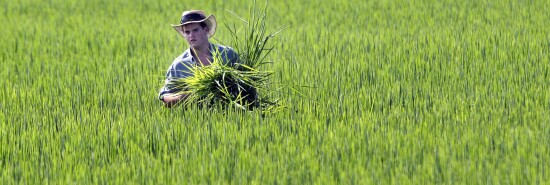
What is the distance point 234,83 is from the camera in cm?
539

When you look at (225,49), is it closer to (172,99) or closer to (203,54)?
(203,54)

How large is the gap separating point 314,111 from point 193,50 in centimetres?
70

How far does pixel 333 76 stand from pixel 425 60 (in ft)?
3.18

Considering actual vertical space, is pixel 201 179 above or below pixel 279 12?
below

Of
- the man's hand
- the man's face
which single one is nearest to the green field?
the man's hand

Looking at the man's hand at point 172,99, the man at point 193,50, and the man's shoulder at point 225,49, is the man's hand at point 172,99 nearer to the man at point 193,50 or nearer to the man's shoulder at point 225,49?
the man at point 193,50

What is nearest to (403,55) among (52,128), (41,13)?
(52,128)

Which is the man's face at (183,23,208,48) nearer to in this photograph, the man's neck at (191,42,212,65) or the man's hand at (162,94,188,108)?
the man's neck at (191,42,212,65)

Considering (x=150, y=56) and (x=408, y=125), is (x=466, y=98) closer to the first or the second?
(x=408, y=125)

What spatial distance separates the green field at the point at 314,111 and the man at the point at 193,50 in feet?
0.30

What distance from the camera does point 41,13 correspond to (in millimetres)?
12445

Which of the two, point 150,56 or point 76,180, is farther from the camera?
point 150,56

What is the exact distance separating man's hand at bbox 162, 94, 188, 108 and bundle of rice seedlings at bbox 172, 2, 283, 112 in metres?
0.03

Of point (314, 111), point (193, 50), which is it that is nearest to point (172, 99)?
point (193, 50)
